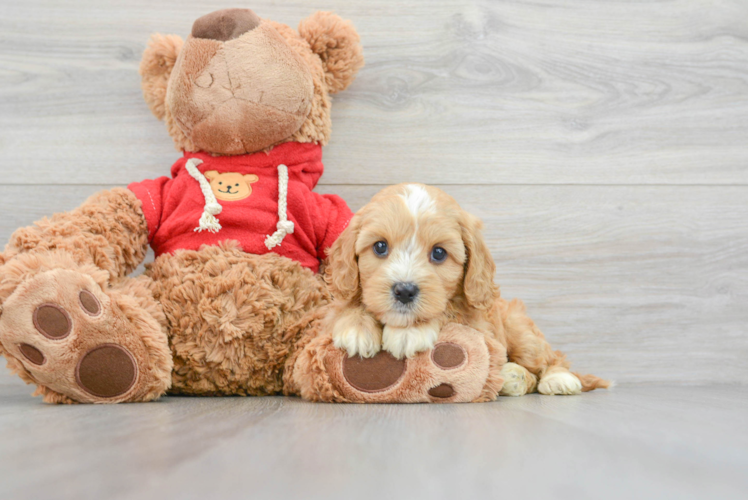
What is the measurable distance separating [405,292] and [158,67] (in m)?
0.95

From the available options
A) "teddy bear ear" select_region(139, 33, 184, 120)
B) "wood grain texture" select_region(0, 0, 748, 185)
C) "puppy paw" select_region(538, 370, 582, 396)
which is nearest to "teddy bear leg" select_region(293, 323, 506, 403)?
"puppy paw" select_region(538, 370, 582, 396)

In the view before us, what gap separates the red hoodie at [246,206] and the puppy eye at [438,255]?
0.38 metres

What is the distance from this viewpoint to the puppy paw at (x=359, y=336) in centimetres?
116

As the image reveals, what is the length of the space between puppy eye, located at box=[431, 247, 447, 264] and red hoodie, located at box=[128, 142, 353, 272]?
1.23 feet

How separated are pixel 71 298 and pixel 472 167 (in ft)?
3.71

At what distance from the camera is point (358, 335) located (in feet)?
3.81

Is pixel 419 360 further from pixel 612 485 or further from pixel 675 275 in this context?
pixel 675 275

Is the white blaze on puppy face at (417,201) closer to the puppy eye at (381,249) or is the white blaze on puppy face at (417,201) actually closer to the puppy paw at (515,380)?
the puppy eye at (381,249)

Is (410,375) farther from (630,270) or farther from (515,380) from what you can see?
(630,270)

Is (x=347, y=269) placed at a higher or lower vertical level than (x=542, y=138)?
lower

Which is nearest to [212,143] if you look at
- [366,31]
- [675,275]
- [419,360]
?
[366,31]

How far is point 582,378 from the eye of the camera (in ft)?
4.77

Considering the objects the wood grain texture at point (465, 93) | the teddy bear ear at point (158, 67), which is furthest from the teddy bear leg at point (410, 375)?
the teddy bear ear at point (158, 67)

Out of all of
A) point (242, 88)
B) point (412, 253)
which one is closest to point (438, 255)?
point (412, 253)
